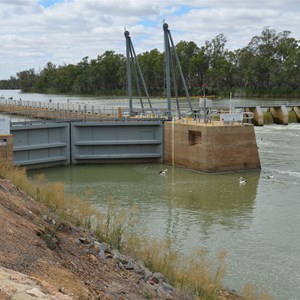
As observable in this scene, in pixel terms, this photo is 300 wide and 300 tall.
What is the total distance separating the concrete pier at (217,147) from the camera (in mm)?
26516

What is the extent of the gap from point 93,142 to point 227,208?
12022mm

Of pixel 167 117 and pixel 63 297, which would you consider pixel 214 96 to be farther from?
pixel 63 297

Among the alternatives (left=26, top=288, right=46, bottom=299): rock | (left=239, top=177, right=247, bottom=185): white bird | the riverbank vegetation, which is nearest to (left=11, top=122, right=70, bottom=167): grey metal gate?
(left=239, top=177, right=247, bottom=185): white bird

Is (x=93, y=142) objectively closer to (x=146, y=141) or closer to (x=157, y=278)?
(x=146, y=141)

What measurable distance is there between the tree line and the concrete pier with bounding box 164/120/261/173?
67.6 metres

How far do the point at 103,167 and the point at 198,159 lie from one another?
17.2ft

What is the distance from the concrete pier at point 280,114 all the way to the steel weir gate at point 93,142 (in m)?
29.4

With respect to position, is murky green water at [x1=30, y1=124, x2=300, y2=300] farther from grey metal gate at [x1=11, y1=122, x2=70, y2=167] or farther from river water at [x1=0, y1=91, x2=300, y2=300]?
grey metal gate at [x1=11, y1=122, x2=70, y2=167]

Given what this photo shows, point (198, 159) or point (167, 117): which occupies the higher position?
point (167, 117)

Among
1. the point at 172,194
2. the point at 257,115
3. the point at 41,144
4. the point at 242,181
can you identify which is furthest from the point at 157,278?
the point at 257,115

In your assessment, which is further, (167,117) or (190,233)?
(167,117)

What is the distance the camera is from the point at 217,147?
26547 millimetres

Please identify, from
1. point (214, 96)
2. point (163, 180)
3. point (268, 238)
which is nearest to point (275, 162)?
point (163, 180)

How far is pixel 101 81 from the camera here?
13038 cm
